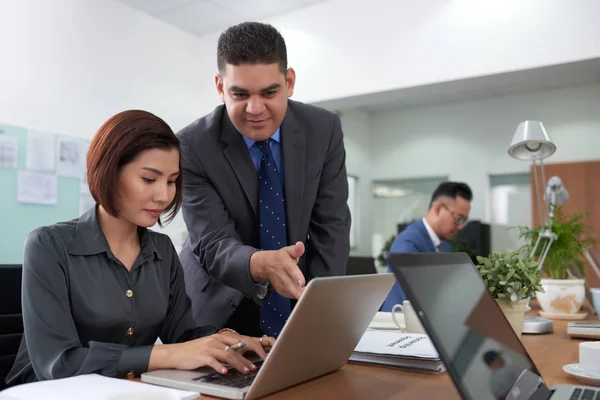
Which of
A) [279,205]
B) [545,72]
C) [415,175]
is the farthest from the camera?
[415,175]

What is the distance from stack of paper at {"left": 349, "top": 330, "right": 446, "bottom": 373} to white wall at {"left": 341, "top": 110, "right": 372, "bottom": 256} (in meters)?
5.52

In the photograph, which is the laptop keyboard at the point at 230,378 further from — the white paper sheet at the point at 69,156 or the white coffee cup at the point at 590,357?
the white paper sheet at the point at 69,156

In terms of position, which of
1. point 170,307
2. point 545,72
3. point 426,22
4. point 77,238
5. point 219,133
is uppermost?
point 426,22

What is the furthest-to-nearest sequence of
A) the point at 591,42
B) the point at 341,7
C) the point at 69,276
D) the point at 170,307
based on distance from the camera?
the point at 341,7 < the point at 591,42 < the point at 170,307 < the point at 69,276

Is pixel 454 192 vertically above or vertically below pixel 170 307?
above

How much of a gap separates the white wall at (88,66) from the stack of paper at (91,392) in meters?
2.85

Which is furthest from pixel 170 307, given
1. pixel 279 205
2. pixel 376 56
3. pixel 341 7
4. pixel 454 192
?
pixel 341 7

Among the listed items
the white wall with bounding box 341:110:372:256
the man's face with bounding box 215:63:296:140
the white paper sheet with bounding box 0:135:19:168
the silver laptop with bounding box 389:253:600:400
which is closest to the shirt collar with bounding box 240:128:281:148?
the man's face with bounding box 215:63:296:140

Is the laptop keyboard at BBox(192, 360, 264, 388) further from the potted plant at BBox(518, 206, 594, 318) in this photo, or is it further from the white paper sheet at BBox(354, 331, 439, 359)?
the potted plant at BBox(518, 206, 594, 318)

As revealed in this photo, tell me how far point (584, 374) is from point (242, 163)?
3.20ft

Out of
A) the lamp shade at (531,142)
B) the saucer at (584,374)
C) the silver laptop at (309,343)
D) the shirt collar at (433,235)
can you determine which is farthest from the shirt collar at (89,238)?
the shirt collar at (433,235)

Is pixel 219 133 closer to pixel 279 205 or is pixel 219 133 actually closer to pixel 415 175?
pixel 279 205

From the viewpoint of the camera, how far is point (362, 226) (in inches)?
278

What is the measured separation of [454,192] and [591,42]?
1.14m
